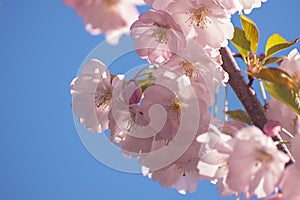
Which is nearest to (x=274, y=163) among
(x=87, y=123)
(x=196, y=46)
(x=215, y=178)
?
(x=215, y=178)

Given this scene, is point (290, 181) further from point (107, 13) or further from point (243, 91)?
point (107, 13)

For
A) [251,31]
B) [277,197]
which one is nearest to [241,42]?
[251,31]

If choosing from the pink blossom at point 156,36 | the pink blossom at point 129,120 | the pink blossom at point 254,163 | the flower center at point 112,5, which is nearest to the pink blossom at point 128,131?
the pink blossom at point 129,120

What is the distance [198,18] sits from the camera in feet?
3.01

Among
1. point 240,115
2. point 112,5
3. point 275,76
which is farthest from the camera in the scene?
point 240,115

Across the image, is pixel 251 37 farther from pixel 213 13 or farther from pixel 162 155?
pixel 162 155

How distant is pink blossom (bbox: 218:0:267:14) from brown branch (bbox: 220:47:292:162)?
0.24 ft

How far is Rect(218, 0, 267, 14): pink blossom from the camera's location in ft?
3.04

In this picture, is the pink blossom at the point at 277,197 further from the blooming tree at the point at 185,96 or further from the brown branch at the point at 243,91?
the brown branch at the point at 243,91

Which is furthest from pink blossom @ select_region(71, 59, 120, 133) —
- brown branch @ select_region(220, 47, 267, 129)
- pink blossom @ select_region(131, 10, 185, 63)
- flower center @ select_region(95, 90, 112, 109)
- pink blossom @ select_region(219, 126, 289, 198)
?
pink blossom @ select_region(219, 126, 289, 198)

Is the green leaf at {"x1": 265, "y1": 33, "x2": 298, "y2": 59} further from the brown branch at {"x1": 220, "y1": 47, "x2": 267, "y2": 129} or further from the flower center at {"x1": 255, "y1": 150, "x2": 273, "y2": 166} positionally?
the flower center at {"x1": 255, "y1": 150, "x2": 273, "y2": 166}

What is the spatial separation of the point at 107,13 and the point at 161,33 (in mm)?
317

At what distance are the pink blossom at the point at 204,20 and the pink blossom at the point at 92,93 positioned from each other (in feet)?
0.60

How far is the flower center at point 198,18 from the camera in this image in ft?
2.94
